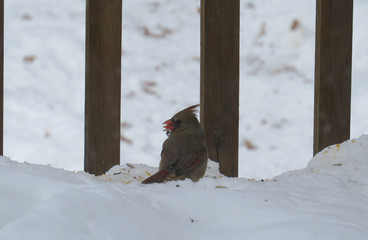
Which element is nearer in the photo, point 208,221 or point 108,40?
point 208,221

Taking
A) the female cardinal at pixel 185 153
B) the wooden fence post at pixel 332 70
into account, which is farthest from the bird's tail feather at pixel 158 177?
the wooden fence post at pixel 332 70

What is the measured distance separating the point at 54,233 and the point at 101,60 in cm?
142

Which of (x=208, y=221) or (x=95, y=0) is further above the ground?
(x=95, y=0)

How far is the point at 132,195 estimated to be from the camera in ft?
4.38

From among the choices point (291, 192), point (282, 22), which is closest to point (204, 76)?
point (291, 192)

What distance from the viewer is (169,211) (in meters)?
1.30

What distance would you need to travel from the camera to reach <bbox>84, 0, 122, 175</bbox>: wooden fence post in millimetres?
2342

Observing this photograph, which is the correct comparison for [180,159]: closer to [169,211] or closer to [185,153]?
[185,153]

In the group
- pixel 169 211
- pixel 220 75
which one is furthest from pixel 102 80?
pixel 169 211

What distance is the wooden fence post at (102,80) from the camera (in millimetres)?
2342

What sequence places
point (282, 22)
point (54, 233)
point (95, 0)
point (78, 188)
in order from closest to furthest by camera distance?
point (54, 233), point (78, 188), point (95, 0), point (282, 22)

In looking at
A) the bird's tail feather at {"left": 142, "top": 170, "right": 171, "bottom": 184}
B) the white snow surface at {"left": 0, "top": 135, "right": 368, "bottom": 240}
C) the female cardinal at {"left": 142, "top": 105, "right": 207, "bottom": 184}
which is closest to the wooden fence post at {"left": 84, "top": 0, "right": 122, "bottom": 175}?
the female cardinal at {"left": 142, "top": 105, "right": 207, "bottom": 184}

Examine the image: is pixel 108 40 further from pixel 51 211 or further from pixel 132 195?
pixel 51 211

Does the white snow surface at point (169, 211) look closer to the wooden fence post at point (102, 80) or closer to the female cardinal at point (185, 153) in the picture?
the female cardinal at point (185, 153)
